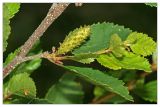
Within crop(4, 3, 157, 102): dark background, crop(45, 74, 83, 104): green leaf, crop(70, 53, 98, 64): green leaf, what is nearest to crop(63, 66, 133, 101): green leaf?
crop(70, 53, 98, 64): green leaf

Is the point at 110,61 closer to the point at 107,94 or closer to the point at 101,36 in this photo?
the point at 101,36

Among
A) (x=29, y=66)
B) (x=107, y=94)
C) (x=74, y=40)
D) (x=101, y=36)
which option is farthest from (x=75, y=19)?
(x=74, y=40)

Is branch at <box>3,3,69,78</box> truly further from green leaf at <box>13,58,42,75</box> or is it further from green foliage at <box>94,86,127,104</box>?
green foliage at <box>94,86,127,104</box>

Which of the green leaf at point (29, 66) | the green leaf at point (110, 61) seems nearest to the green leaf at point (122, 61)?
the green leaf at point (110, 61)

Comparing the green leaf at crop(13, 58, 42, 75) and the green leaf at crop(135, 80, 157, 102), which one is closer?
the green leaf at crop(13, 58, 42, 75)

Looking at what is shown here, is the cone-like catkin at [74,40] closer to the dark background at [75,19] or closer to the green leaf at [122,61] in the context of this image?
the green leaf at [122,61]

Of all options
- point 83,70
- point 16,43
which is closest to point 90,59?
point 83,70

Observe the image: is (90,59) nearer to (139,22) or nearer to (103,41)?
(103,41)
